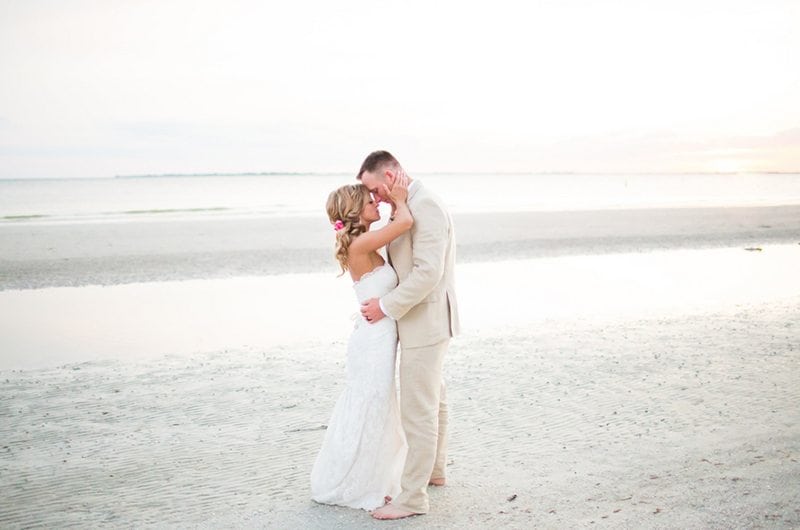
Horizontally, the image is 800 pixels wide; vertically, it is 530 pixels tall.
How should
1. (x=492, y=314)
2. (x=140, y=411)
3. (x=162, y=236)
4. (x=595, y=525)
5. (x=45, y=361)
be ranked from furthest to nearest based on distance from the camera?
(x=162, y=236) < (x=492, y=314) < (x=45, y=361) < (x=140, y=411) < (x=595, y=525)

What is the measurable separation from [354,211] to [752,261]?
15438 mm

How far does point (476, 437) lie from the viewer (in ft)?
19.7

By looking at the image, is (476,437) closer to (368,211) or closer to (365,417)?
(365,417)

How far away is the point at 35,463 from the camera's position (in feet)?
17.8

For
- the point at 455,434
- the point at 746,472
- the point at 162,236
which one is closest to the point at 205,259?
the point at 162,236

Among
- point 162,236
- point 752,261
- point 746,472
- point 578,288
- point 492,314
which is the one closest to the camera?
point 746,472

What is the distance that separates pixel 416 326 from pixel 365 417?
2.44ft

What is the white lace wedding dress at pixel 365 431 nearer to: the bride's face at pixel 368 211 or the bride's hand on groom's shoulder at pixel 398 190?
the bride's face at pixel 368 211

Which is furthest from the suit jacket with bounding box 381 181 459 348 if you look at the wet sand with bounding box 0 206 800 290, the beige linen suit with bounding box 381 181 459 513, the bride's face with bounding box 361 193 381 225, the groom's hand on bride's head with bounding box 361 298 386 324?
the wet sand with bounding box 0 206 800 290

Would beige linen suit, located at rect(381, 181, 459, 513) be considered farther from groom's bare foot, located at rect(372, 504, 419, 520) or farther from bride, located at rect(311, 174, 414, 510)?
bride, located at rect(311, 174, 414, 510)

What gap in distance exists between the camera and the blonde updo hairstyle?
4.57m

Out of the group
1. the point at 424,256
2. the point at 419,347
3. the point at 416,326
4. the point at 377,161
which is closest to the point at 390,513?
the point at 419,347

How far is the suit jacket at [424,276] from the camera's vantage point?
4395 mm

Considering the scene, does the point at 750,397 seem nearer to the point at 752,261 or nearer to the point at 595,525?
the point at 595,525
